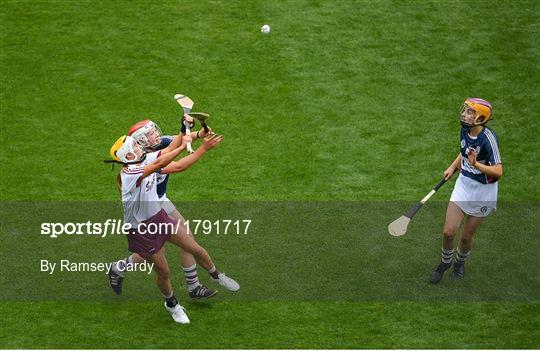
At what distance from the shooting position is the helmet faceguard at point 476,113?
1227 cm

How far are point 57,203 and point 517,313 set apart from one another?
6.05m

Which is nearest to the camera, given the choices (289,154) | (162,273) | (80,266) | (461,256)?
(162,273)

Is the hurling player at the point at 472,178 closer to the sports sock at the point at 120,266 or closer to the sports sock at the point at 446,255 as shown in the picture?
the sports sock at the point at 446,255

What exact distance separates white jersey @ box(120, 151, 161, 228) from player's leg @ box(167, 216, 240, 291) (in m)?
0.42

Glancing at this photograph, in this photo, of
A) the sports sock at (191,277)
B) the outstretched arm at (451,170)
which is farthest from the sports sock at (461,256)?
the sports sock at (191,277)

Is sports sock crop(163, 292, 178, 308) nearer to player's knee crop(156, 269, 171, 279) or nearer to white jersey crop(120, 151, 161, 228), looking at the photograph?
player's knee crop(156, 269, 171, 279)

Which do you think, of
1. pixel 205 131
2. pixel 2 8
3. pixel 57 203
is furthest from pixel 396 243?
pixel 2 8

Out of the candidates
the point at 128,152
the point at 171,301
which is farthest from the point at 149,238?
the point at 128,152

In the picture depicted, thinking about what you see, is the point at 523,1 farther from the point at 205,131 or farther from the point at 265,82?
the point at 205,131

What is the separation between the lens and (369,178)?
596 inches

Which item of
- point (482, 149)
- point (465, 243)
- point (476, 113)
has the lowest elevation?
point (465, 243)

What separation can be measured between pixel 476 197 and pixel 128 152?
12.8 feet

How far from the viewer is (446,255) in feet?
42.5

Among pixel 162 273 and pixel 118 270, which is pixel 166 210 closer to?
pixel 162 273
